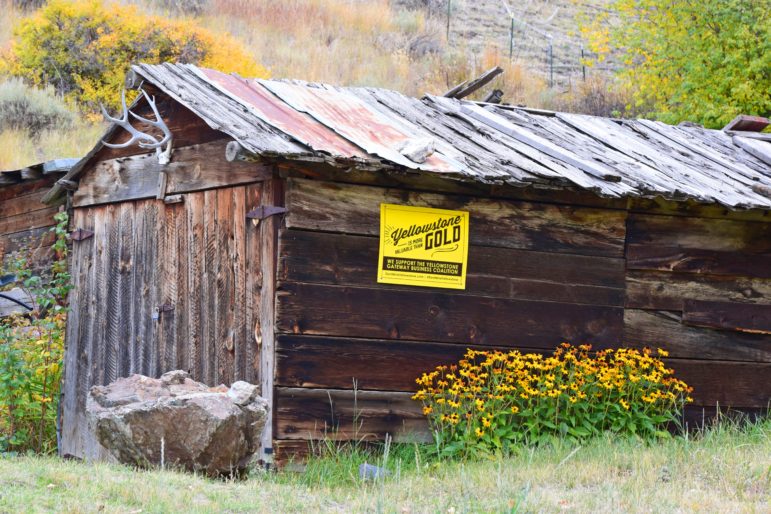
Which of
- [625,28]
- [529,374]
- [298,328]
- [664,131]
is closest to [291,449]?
[298,328]

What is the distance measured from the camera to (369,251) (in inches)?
326

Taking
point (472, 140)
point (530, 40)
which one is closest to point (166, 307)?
point (472, 140)

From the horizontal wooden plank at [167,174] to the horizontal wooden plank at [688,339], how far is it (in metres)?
3.60

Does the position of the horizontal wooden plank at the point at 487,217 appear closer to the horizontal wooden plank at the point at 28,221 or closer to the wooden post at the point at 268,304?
the wooden post at the point at 268,304

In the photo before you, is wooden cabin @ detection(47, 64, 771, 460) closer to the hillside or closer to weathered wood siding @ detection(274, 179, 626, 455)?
weathered wood siding @ detection(274, 179, 626, 455)

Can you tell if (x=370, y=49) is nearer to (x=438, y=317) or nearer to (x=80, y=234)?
(x=80, y=234)

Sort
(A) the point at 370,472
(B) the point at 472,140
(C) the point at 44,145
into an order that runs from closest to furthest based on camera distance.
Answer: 1. (A) the point at 370,472
2. (B) the point at 472,140
3. (C) the point at 44,145

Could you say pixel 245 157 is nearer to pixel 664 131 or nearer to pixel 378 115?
pixel 378 115

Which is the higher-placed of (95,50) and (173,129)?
(95,50)

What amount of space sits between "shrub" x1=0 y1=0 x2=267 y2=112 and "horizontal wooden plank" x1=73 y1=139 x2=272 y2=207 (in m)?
11.6

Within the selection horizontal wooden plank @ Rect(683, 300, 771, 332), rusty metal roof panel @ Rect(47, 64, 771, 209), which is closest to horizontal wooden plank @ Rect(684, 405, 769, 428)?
horizontal wooden plank @ Rect(683, 300, 771, 332)

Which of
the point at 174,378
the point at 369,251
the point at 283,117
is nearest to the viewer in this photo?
the point at 174,378

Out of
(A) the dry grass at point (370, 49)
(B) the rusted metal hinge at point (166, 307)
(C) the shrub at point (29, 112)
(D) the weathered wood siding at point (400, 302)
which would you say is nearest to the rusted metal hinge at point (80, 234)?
(B) the rusted metal hinge at point (166, 307)

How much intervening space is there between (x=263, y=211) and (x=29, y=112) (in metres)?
13.8
